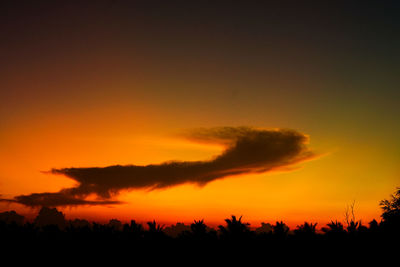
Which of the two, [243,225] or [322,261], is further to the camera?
[243,225]

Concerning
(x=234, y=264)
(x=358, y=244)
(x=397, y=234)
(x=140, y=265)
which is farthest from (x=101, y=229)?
(x=397, y=234)

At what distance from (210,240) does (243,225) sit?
94.9 inches

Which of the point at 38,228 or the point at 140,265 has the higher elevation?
the point at 38,228

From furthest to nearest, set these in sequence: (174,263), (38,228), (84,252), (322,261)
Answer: (38,228) → (84,252) → (174,263) → (322,261)

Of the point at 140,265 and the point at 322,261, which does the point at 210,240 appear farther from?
the point at 322,261

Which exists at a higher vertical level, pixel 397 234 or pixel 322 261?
pixel 397 234

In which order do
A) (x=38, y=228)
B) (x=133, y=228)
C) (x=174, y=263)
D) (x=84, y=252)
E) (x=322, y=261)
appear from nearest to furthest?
(x=322, y=261)
(x=174, y=263)
(x=84, y=252)
(x=133, y=228)
(x=38, y=228)

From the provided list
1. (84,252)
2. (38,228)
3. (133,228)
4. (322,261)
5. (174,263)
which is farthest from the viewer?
(38,228)

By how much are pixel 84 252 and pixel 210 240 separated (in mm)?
8258

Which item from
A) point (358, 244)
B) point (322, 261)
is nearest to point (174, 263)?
point (322, 261)

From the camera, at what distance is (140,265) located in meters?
20.8

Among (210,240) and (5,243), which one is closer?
(210,240)

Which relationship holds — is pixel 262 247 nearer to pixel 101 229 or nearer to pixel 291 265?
pixel 291 265

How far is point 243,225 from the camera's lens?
22.2 meters
